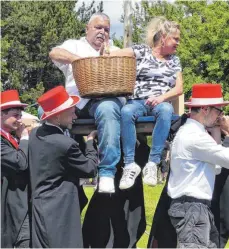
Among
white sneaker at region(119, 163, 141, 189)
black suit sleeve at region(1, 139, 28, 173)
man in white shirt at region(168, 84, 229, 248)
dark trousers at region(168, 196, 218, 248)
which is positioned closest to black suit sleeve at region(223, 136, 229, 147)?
man in white shirt at region(168, 84, 229, 248)

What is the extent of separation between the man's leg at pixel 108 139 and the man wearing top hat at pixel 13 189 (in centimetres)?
66

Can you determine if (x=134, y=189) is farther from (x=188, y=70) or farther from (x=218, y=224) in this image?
(x=188, y=70)

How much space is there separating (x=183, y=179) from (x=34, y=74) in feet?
145


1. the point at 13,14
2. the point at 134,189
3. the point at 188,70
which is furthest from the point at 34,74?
the point at 134,189

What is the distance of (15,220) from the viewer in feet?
18.7

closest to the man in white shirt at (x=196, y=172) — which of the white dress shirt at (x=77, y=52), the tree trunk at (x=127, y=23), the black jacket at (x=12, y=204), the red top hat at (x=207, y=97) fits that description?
the red top hat at (x=207, y=97)

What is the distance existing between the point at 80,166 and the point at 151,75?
1.15 m

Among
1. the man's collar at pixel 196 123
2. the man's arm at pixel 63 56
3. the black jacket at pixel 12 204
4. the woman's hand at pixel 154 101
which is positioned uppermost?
the man's arm at pixel 63 56

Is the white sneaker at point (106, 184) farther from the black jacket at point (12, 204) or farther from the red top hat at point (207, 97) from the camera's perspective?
the red top hat at point (207, 97)

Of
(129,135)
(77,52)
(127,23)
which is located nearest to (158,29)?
(77,52)

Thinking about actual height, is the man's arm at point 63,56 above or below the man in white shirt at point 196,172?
above

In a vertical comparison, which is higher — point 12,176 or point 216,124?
point 216,124

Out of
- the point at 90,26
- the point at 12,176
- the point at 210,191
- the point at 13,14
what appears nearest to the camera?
the point at 210,191

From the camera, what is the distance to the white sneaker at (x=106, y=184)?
18.2ft
